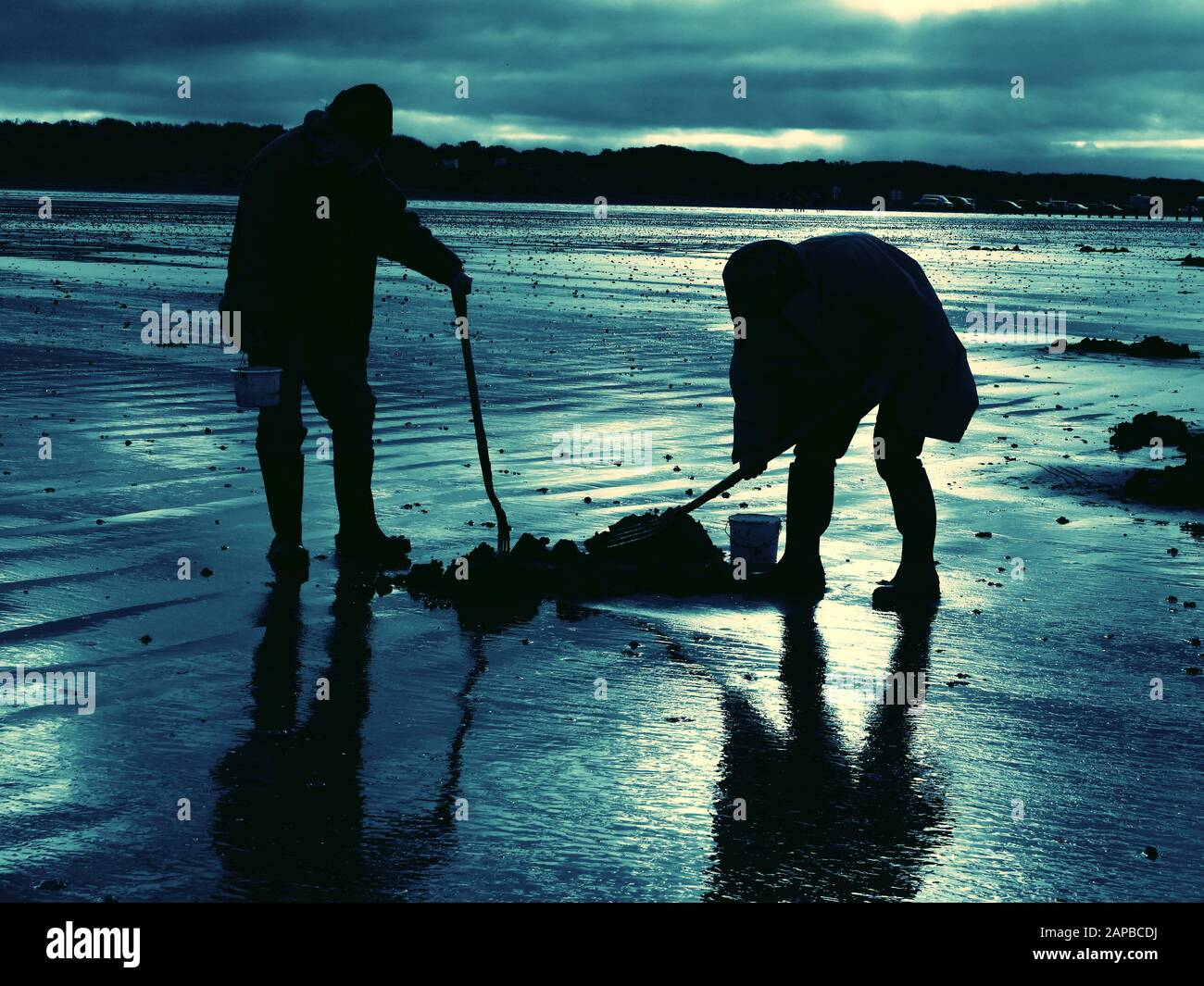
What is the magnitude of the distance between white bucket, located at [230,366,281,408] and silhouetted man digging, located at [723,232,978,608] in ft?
7.03

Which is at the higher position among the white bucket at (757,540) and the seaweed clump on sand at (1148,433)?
the seaweed clump on sand at (1148,433)

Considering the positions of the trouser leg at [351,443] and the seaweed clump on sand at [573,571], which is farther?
the trouser leg at [351,443]

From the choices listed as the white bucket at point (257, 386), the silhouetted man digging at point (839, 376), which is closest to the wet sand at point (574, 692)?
the silhouetted man digging at point (839, 376)

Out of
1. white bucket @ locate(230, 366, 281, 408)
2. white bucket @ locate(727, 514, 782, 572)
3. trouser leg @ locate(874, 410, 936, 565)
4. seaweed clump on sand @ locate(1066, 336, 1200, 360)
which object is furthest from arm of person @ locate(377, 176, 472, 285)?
seaweed clump on sand @ locate(1066, 336, 1200, 360)

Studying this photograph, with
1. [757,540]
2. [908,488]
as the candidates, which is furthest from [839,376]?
[757,540]

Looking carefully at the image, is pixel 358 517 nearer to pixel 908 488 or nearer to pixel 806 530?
pixel 806 530

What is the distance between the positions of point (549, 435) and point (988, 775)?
6.58 m

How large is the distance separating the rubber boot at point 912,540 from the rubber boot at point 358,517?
2367 mm

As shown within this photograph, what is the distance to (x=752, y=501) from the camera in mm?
8336

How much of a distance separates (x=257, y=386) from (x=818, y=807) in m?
3.62

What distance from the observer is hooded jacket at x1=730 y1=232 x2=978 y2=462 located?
21.0ft

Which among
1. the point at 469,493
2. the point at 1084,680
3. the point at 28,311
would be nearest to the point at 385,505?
the point at 469,493

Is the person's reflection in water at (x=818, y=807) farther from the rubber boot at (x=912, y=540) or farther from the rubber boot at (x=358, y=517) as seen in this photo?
the rubber boot at (x=358, y=517)

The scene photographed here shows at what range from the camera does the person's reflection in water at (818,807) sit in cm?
360
